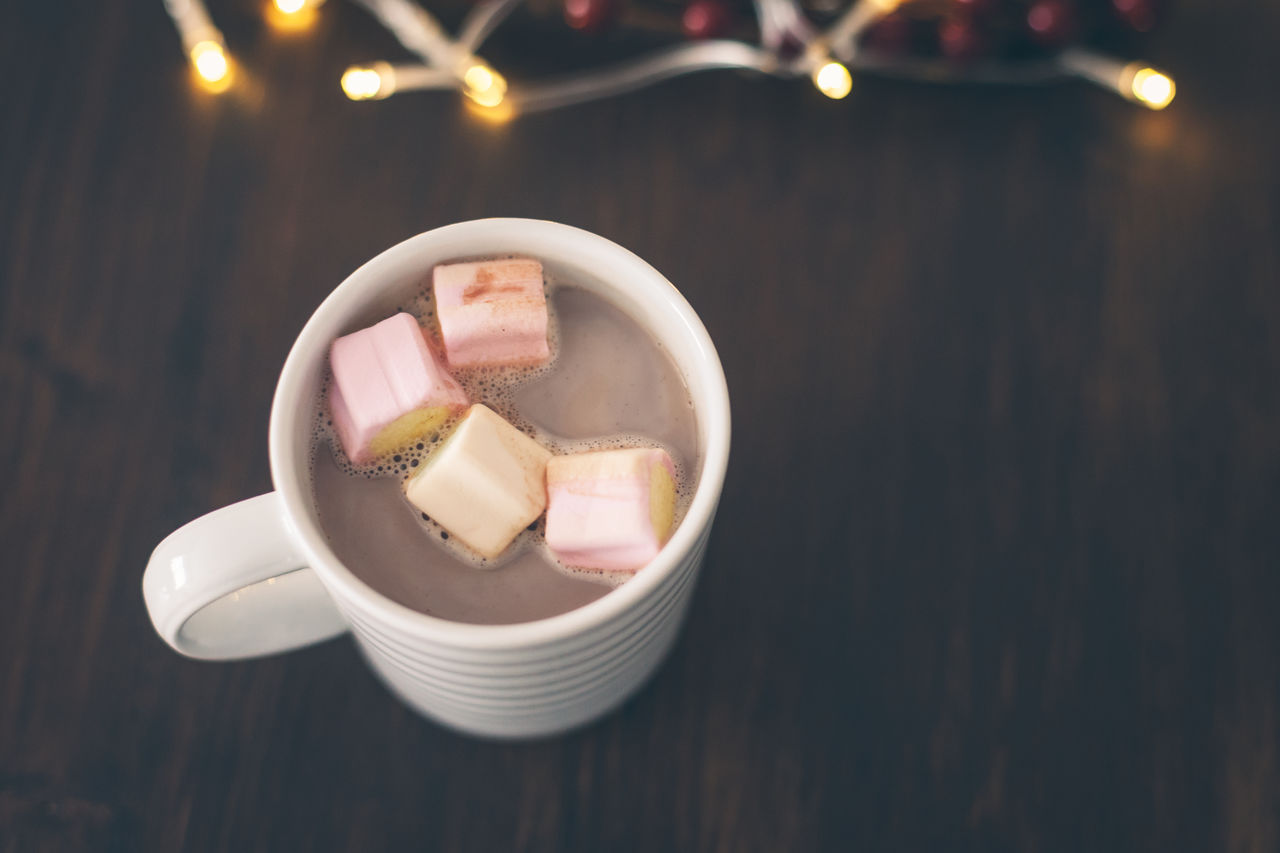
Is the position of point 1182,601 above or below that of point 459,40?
below

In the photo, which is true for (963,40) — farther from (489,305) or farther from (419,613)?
(419,613)

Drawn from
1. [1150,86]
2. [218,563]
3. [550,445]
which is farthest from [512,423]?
[1150,86]

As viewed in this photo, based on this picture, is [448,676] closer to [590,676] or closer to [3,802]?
[590,676]

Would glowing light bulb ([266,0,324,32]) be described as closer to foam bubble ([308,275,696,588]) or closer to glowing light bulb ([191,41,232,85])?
glowing light bulb ([191,41,232,85])

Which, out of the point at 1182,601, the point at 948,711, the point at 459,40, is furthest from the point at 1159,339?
the point at 459,40

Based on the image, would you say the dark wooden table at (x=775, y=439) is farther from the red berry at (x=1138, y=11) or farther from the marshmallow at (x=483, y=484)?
the marshmallow at (x=483, y=484)

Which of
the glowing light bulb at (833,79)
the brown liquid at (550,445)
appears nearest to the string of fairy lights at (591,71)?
the glowing light bulb at (833,79)

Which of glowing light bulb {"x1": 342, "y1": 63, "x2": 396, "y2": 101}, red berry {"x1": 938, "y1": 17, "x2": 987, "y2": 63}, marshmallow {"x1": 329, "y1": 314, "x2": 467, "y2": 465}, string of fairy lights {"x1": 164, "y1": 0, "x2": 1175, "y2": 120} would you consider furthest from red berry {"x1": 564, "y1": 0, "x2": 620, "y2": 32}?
marshmallow {"x1": 329, "y1": 314, "x2": 467, "y2": 465}
